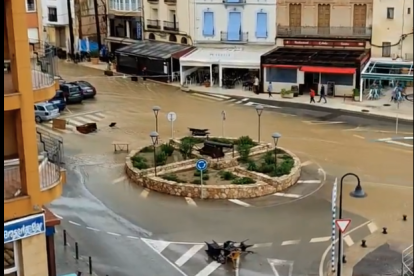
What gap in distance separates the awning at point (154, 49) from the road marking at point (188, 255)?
691 inches

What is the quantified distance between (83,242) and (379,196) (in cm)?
666

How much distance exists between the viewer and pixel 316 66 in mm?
26469

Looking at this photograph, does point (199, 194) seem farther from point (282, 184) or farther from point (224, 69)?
point (224, 69)

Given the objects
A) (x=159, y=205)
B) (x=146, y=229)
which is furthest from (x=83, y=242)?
(x=159, y=205)

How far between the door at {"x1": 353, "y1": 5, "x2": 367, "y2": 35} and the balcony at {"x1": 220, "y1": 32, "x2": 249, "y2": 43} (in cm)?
460

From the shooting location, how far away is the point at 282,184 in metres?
16.4

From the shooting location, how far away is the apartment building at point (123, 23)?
110 ft

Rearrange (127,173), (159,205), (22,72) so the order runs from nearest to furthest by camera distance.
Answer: (22,72), (159,205), (127,173)

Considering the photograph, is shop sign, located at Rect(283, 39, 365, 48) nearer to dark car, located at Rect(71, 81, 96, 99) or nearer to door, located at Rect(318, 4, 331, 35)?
door, located at Rect(318, 4, 331, 35)

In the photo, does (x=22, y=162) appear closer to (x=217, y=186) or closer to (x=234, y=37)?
(x=217, y=186)

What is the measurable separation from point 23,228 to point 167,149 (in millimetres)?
10938

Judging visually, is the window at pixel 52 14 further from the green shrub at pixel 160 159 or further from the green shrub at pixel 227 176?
the green shrub at pixel 227 176

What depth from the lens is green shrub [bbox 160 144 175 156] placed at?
18516mm

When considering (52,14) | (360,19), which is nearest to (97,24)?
(52,14)
